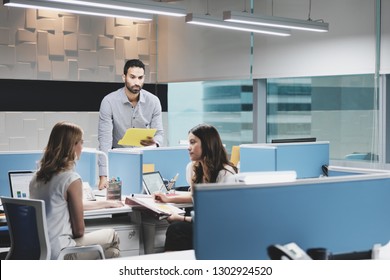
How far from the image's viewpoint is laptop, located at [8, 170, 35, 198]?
5.19 meters

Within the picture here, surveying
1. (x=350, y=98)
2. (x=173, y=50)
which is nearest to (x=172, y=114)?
(x=173, y=50)

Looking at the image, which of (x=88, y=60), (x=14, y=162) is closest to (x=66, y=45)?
(x=88, y=60)

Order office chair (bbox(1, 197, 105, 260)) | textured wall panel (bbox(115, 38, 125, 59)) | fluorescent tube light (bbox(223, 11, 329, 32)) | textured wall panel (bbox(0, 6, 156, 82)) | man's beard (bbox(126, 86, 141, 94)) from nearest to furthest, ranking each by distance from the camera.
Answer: office chair (bbox(1, 197, 105, 260)) < man's beard (bbox(126, 86, 141, 94)) < fluorescent tube light (bbox(223, 11, 329, 32)) < textured wall panel (bbox(0, 6, 156, 82)) < textured wall panel (bbox(115, 38, 125, 59))

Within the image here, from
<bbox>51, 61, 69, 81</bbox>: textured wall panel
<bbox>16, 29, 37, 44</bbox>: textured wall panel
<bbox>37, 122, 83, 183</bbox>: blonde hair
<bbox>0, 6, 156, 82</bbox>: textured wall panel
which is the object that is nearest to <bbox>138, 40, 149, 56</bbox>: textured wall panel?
<bbox>0, 6, 156, 82</bbox>: textured wall panel

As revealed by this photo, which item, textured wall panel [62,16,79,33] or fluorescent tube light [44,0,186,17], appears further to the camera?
textured wall panel [62,16,79,33]

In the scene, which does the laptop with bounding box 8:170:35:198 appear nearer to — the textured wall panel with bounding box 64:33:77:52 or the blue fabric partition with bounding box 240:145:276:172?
the blue fabric partition with bounding box 240:145:276:172

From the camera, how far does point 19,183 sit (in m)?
5.21

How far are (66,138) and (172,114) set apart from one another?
6.03 meters

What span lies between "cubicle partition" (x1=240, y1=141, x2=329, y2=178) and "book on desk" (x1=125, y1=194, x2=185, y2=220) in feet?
4.58

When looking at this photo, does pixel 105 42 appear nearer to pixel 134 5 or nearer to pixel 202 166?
pixel 134 5

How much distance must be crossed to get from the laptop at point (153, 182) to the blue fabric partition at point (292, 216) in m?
2.64

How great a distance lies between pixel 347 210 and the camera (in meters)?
3.17
